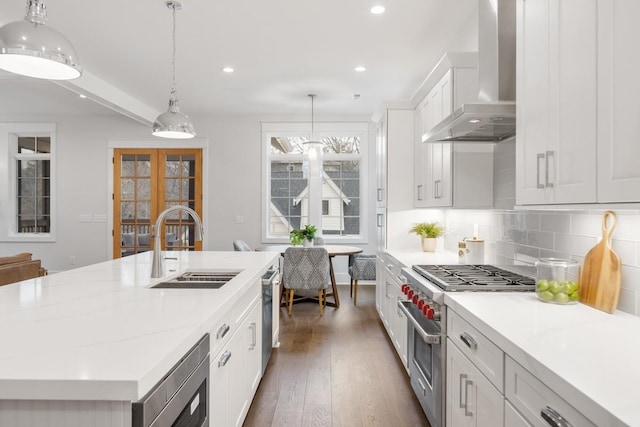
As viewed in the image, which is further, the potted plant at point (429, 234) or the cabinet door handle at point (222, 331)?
the potted plant at point (429, 234)

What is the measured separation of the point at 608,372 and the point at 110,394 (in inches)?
47.5

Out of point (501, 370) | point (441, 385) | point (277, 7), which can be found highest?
point (277, 7)

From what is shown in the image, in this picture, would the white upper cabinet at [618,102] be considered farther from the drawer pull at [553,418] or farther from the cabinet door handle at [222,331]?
the cabinet door handle at [222,331]

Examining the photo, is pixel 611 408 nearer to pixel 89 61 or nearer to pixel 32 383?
pixel 32 383

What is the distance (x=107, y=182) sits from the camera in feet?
21.6

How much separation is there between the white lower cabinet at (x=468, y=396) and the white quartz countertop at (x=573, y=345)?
Result: 197 millimetres

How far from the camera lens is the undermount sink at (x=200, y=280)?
205cm

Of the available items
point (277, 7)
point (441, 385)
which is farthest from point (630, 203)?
point (277, 7)

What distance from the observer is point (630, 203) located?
45.2 inches

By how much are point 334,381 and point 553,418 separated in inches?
81.5

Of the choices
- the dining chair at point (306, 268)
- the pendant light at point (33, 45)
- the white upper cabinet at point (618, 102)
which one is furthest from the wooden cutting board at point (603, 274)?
the dining chair at point (306, 268)

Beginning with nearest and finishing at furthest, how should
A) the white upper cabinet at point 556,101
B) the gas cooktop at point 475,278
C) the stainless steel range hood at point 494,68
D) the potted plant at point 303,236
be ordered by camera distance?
1. the white upper cabinet at point 556,101
2. the gas cooktop at point 475,278
3. the stainless steel range hood at point 494,68
4. the potted plant at point 303,236

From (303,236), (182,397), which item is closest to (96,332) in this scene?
(182,397)

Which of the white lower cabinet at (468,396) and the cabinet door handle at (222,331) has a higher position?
the cabinet door handle at (222,331)
